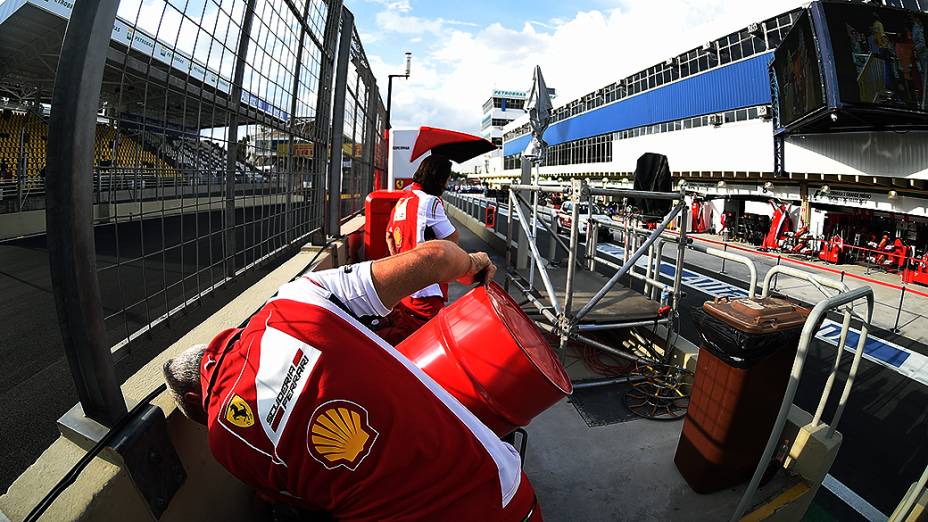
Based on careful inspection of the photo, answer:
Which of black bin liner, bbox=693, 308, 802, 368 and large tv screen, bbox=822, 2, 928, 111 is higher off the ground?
large tv screen, bbox=822, 2, 928, 111

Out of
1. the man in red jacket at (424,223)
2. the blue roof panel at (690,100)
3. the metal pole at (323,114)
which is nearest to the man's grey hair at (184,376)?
the man in red jacket at (424,223)

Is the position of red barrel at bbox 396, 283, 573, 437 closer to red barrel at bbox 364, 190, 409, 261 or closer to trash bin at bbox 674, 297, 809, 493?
trash bin at bbox 674, 297, 809, 493

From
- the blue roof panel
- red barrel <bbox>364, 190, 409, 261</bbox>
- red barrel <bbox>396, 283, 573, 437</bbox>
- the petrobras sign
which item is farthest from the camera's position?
the blue roof panel

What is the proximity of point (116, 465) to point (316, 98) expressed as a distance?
4029mm

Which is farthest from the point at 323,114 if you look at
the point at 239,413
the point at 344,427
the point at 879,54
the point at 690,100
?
the point at 690,100

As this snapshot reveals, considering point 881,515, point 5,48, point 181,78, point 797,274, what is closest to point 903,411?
point 881,515

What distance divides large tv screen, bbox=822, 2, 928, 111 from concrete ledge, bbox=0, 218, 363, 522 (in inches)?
721

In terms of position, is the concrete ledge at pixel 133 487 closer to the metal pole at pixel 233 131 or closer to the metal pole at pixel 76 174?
the metal pole at pixel 76 174

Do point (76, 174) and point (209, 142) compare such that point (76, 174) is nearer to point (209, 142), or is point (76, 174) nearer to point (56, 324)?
point (209, 142)

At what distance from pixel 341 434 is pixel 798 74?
67.8ft

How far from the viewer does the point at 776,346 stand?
2342mm

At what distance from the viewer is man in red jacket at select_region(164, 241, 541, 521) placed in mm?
1056

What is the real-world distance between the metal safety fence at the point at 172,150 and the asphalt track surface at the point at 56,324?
0.23 ft

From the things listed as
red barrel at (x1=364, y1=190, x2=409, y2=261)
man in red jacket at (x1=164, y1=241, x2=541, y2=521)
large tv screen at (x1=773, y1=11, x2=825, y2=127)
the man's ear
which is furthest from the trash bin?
large tv screen at (x1=773, y1=11, x2=825, y2=127)
